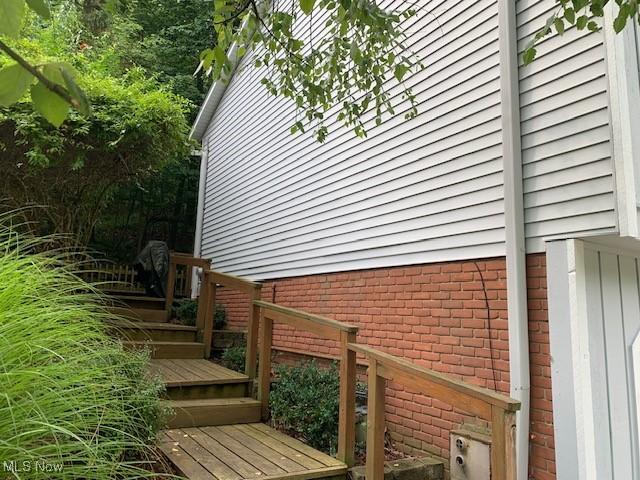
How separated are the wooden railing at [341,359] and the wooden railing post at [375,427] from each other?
0.32 metres

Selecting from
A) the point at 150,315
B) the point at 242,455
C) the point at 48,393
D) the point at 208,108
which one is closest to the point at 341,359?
the point at 242,455

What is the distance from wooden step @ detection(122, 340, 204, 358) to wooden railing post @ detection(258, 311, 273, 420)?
1.42 metres

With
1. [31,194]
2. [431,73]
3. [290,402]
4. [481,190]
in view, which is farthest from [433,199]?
[31,194]

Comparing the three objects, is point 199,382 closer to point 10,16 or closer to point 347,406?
point 347,406

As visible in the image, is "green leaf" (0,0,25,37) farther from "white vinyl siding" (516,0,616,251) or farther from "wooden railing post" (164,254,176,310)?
"wooden railing post" (164,254,176,310)

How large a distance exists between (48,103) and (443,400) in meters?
2.50

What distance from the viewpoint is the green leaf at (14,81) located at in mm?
751

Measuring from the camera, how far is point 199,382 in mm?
4293

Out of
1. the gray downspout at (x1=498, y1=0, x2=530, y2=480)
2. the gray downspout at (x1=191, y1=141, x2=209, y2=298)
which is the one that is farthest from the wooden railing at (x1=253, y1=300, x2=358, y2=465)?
the gray downspout at (x1=191, y1=141, x2=209, y2=298)

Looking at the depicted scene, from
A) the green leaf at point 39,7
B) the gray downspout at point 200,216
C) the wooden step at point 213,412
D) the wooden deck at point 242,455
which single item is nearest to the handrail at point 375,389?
the wooden step at point 213,412

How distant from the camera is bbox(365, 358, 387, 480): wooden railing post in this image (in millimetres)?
3002

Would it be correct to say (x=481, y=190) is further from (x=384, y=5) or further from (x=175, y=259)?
(x=175, y=259)

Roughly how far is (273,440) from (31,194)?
3.41 m

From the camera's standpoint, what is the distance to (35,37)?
652 centimetres
